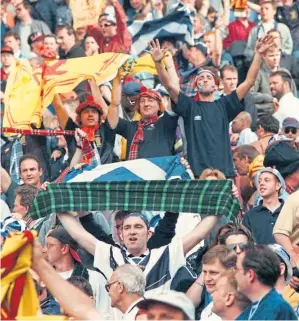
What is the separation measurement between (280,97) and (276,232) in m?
6.84

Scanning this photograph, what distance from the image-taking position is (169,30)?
2230cm

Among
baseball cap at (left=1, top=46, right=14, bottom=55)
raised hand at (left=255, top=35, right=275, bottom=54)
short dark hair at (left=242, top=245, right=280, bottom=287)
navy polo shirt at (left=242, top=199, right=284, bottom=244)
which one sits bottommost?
baseball cap at (left=1, top=46, right=14, bottom=55)

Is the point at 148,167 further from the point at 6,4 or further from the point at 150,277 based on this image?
the point at 6,4

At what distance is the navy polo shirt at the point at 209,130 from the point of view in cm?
1630

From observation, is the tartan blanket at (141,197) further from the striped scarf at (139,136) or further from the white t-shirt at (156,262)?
the striped scarf at (139,136)

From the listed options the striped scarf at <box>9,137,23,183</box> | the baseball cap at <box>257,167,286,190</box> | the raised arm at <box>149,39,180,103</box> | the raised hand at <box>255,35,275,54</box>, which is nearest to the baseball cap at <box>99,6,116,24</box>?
the striped scarf at <box>9,137,23,183</box>

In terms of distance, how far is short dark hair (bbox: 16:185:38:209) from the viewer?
1550 cm

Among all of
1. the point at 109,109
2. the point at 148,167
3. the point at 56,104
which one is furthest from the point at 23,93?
the point at 148,167

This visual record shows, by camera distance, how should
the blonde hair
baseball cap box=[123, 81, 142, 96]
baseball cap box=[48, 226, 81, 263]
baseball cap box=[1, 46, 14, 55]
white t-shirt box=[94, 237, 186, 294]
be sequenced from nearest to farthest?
white t-shirt box=[94, 237, 186, 294] → baseball cap box=[48, 226, 81, 263] → the blonde hair → baseball cap box=[123, 81, 142, 96] → baseball cap box=[1, 46, 14, 55]

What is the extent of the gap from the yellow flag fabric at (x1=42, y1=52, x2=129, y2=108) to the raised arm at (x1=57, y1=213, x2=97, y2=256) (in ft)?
16.2

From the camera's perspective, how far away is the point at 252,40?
2297 centimetres

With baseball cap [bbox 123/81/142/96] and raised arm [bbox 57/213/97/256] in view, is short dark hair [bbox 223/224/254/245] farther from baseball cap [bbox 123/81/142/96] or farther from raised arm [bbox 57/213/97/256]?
baseball cap [bbox 123/81/142/96]

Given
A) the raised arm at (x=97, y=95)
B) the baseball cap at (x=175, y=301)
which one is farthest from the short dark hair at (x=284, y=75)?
the baseball cap at (x=175, y=301)

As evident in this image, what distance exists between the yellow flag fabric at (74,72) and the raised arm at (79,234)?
4945 mm
